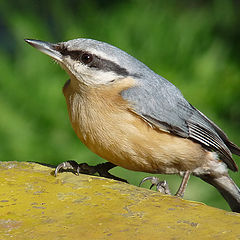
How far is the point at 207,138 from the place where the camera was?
380 cm

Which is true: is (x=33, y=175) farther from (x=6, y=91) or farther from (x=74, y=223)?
(x=6, y=91)

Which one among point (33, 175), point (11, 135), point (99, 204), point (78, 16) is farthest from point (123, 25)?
point (99, 204)

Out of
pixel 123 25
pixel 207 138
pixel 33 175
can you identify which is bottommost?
pixel 33 175

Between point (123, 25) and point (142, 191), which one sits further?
point (123, 25)

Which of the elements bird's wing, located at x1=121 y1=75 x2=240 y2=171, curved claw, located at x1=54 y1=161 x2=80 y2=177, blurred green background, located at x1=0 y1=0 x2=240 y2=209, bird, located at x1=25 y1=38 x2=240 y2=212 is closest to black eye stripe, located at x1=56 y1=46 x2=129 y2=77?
bird, located at x1=25 y1=38 x2=240 y2=212

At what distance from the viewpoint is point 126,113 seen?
3482mm

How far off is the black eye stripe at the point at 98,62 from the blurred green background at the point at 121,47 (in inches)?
70.6

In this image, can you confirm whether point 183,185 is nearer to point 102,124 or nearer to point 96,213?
point 102,124

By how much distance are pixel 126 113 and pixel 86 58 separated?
1.33ft

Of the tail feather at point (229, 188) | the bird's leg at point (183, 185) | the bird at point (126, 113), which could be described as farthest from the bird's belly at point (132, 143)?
the tail feather at point (229, 188)

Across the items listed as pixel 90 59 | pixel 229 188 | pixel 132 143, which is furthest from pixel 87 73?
pixel 229 188

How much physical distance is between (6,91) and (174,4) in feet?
7.11

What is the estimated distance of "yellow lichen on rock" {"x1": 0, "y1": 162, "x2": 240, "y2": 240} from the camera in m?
2.48

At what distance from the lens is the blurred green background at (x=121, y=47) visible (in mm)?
5367
